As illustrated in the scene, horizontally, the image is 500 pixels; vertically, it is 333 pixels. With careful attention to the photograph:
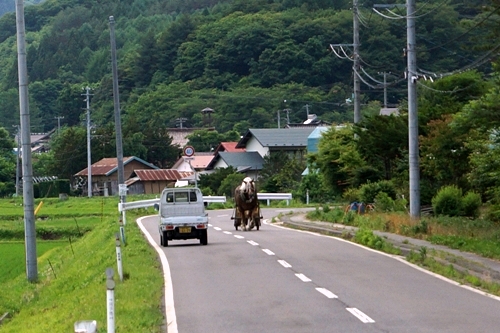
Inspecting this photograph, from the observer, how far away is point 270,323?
11578mm

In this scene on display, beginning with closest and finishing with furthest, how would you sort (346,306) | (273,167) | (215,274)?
(346,306)
(215,274)
(273,167)

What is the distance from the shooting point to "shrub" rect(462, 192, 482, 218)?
3158cm

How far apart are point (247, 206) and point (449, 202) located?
736cm

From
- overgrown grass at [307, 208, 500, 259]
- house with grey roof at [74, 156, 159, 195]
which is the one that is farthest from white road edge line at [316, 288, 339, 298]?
house with grey roof at [74, 156, 159, 195]

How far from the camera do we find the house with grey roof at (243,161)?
8081cm

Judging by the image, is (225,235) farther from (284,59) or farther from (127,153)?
(284,59)

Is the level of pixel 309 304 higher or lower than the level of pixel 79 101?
lower

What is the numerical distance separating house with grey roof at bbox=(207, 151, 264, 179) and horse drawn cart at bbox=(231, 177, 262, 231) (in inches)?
1923

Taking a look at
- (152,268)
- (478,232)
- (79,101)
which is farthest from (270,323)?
(79,101)

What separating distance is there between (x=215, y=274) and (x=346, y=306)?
15.8 ft

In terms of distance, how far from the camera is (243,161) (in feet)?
269

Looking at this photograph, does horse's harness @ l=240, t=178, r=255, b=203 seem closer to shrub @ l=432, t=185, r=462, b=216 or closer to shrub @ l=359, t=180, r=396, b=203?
shrub @ l=432, t=185, r=462, b=216

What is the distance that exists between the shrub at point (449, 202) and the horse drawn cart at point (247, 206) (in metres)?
6.58

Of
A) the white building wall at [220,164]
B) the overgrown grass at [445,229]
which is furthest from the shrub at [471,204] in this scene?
the white building wall at [220,164]
